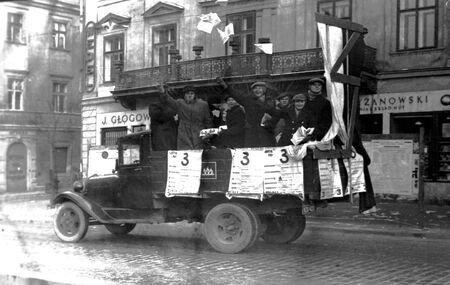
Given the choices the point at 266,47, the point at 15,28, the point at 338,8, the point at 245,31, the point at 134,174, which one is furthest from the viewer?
the point at 134,174

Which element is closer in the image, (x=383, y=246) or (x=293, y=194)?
(x=293, y=194)

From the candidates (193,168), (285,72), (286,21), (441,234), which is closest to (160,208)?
(193,168)

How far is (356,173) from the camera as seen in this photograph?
5.38 m

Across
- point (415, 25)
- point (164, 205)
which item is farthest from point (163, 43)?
point (415, 25)

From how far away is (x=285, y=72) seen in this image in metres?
5.34

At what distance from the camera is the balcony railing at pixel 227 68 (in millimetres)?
5144

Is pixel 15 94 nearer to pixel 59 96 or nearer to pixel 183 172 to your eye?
pixel 59 96

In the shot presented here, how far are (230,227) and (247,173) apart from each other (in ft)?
1.97

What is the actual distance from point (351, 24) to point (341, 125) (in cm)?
90

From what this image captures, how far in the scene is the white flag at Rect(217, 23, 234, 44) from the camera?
533 cm

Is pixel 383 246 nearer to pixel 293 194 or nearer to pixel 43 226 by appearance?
pixel 293 194

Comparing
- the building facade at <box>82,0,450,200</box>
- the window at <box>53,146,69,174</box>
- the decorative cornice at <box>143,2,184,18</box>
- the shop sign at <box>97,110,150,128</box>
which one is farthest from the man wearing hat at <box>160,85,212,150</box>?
the window at <box>53,146,69,174</box>

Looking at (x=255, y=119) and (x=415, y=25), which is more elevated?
(x=415, y=25)

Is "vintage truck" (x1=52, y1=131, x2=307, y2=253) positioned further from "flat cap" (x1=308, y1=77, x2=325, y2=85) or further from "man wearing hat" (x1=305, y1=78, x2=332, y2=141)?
"flat cap" (x1=308, y1=77, x2=325, y2=85)
